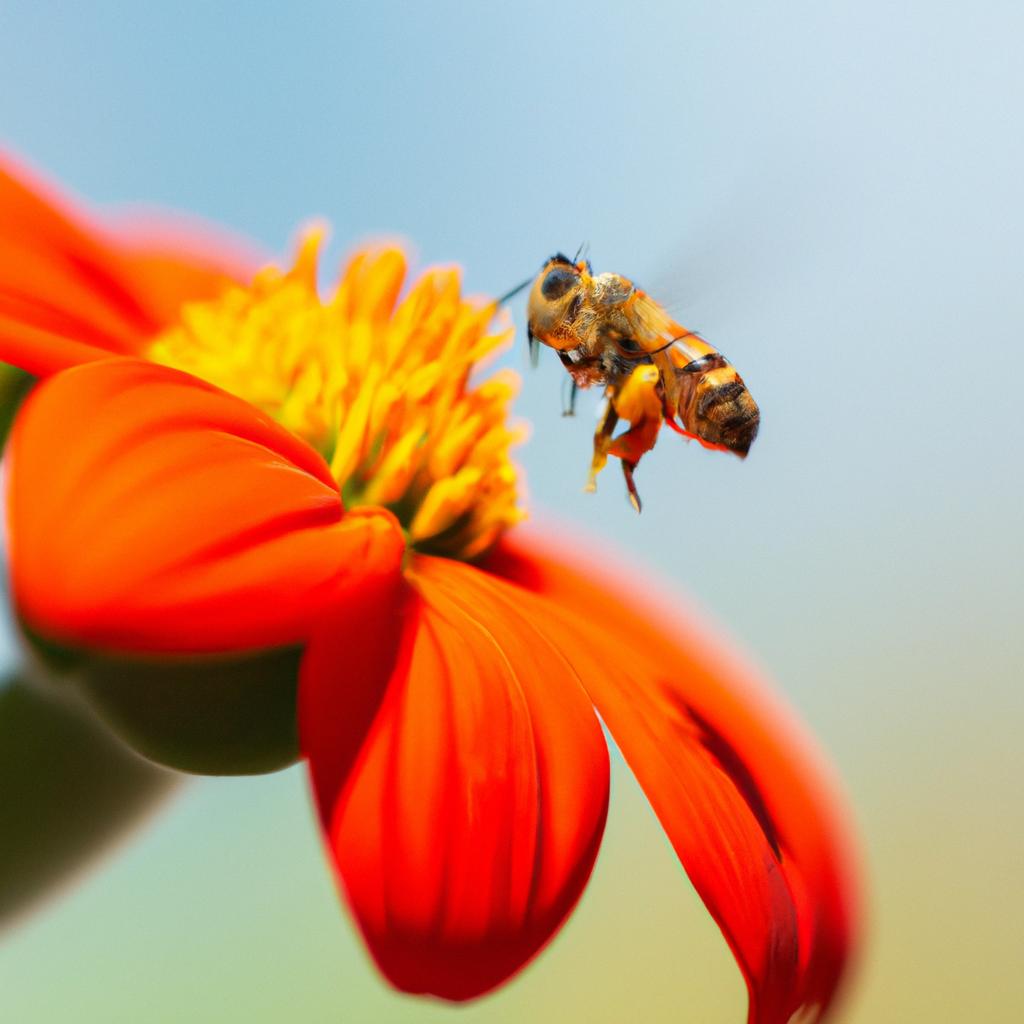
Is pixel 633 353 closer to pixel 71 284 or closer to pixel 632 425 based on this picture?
pixel 632 425

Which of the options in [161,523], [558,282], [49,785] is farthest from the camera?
[558,282]

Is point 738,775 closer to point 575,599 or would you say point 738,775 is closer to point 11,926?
point 575,599

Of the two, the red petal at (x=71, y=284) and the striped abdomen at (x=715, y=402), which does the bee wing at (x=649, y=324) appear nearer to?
the striped abdomen at (x=715, y=402)

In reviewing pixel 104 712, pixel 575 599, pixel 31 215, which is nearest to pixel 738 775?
pixel 575 599

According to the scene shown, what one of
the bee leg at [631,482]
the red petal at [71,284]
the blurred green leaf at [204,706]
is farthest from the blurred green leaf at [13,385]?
the bee leg at [631,482]

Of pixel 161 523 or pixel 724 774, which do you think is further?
pixel 724 774

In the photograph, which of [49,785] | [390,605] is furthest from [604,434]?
[49,785]

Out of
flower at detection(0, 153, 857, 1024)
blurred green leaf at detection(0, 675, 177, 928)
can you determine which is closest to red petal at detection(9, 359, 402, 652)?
flower at detection(0, 153, 857, 1024)
